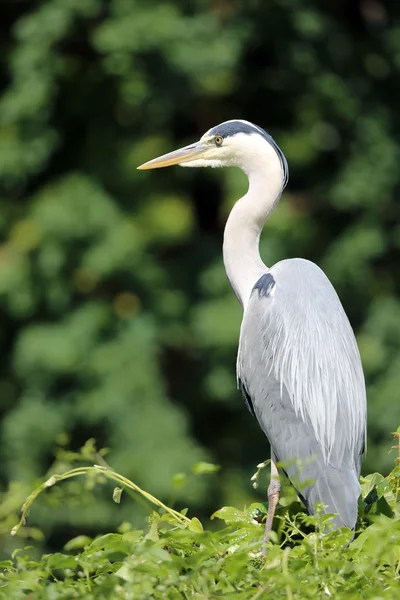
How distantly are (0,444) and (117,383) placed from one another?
118 cm

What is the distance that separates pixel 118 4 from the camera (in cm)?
802

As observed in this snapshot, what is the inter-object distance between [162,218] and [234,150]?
4933mm

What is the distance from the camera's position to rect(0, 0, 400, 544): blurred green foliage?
804 centimetres

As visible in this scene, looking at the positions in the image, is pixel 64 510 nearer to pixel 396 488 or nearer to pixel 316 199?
pixel 316 199

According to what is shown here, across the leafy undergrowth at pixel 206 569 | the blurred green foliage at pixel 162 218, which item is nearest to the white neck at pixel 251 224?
the leafy undergrowth at pixel 206 569

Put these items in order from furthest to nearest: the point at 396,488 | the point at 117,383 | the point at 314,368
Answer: the point at 117,383 → the point at 314,368 → the point at 396,488

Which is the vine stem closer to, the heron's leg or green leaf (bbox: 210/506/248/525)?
green leaf (bbox: 210/506/248/525)

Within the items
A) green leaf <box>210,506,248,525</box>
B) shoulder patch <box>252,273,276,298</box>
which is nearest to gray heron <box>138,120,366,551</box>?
shoulder patch <box>252,273,276,298</box>

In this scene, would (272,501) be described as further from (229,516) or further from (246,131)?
(246,131)

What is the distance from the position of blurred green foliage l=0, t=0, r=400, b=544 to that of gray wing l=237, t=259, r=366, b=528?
182 inches

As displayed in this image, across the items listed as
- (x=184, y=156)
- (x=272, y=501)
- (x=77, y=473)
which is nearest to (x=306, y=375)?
(x=272, y=501)

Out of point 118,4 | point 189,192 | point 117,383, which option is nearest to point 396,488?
point 117,383

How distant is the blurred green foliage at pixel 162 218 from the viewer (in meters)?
8.04

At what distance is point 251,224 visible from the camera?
143 inches
